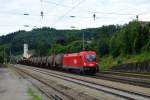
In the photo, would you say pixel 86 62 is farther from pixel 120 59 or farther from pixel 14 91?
pixel 14 91

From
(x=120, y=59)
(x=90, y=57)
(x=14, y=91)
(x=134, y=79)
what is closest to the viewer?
(x=14, y=91)

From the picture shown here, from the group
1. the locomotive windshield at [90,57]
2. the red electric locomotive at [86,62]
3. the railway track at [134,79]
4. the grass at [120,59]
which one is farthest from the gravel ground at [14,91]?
the grass at [120,59]

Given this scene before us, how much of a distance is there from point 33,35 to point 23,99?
517ft

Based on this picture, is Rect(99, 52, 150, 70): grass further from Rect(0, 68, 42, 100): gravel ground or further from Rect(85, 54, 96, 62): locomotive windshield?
Rect(0, 68, 42, 100): gravel ground

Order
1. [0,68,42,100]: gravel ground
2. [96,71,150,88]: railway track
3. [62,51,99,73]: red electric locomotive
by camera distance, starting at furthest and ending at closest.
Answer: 1. [62,51,99,73]: red electric locomotive
2. [96,71,150,88]: railway track
3. [0,68,42,100]: gravel ground

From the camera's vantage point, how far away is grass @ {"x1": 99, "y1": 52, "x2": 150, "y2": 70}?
5781 centimetres

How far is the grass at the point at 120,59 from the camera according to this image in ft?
190

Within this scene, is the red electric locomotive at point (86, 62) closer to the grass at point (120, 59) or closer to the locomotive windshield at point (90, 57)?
the locomotive windshield at point (90, 57)

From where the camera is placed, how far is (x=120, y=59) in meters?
65.1

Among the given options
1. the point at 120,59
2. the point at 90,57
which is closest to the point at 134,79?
the point at 90,57

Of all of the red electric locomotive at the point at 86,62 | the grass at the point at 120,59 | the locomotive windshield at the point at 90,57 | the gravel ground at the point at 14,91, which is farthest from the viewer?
the grass at the point at 120,59

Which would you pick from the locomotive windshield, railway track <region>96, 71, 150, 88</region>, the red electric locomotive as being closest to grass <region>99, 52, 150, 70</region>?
the locomotive windshield

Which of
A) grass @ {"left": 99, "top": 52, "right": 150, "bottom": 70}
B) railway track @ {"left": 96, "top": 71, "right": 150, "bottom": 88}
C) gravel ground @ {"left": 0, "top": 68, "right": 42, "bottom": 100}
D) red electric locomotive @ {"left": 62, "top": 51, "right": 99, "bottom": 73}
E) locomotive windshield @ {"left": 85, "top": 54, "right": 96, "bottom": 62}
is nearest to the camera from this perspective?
gravel ground @ {"left": 0, "top": 68, "right": 42, "bottom": 100}

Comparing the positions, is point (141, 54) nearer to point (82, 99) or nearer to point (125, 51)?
point (125, 51)
